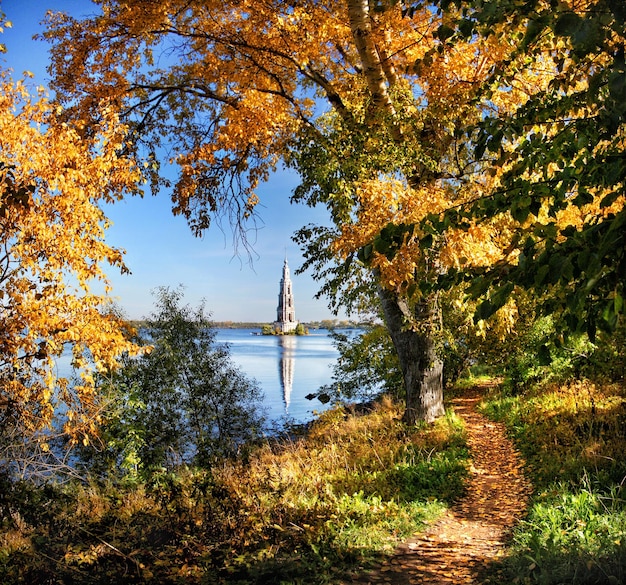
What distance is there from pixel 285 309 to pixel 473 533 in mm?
96135

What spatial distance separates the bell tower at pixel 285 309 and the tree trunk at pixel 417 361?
279 ft

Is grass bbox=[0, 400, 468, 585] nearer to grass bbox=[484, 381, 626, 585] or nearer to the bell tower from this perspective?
grass bbox=[484, 381, 626, 585]

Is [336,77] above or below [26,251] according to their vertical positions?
above

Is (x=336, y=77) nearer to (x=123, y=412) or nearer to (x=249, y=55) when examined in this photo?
(x=249, y=55)

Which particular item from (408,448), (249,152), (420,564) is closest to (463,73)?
(249,152)

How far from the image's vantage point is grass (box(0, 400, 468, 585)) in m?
4.34

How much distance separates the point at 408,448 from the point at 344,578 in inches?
171

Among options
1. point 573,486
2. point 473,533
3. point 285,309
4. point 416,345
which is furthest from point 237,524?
point 285,309

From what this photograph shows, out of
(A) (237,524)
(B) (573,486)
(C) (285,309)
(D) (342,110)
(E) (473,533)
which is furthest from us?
(C) (285,309)

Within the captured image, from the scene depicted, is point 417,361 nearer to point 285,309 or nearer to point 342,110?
point 342,110

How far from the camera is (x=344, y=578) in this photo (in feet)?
14.4

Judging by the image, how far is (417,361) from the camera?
1003 cm

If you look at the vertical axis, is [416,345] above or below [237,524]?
above

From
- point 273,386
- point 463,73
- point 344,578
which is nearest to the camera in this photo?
point 344,578
